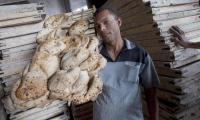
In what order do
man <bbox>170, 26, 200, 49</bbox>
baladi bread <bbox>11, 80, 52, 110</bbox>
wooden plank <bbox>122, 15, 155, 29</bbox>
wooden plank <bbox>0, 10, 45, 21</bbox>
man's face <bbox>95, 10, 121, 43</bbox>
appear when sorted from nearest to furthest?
1. baladi bread <bbox>11, 80, 52, 110</bbox>
2. man's face <bbox>95, 10, 121, 43</bbox>
3. wooden plank <bbox>0, 10, 45, 21</bbox>
4. man <bbox>170, 26, 200, 49</bbox>
5. wooden plank <bbox>122, 15, 155, 29</bbox>

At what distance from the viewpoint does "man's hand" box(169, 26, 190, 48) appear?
9.51 ft

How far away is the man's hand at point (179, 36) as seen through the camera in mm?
2898

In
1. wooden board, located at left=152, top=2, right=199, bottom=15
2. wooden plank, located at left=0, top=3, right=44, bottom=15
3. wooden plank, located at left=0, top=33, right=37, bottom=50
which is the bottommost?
wooden plank, located at left=0, top=33, right=37, bottom=50

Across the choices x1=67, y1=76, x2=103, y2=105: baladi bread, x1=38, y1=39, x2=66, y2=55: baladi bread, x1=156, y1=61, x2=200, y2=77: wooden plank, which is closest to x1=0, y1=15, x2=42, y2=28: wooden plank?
x1=38, y1=39, x2=66, y2=55: baladi bread

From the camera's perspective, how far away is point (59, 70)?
1270 mm

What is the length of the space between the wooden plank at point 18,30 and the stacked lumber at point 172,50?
4.18 feet

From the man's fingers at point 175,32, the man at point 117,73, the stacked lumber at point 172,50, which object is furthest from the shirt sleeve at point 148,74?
the man's fingers at point 175,32

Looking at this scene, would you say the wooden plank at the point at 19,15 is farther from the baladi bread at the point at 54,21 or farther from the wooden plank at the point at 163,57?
the wooden plank at the point at 163,57

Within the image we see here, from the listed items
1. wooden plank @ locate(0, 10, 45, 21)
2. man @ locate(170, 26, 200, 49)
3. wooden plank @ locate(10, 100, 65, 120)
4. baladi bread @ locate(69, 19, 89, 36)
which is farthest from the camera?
man @ locate(170, 26, 200, 49)

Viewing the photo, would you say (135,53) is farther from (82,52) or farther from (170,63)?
(82,52)

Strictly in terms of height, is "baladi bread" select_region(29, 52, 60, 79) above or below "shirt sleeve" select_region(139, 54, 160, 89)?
above

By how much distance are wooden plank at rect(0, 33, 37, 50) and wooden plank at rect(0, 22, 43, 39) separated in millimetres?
33

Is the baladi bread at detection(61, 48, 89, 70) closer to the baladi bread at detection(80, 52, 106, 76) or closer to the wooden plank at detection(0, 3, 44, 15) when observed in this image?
the baladi bread at detection(80, 52, 106, 76)

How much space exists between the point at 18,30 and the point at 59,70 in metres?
1.17
